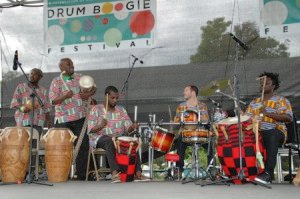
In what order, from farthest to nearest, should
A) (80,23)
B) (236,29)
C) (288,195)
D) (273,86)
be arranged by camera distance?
(80,23), (236,29), (273,86), (288,195)

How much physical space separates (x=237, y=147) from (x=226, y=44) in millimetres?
1865

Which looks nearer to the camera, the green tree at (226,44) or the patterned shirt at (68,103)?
the patterned shirt at (68,103)

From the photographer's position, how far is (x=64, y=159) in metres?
5.13

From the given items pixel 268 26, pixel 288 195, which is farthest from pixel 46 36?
pixel 288 195

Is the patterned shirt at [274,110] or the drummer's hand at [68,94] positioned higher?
the drummer's hand at [68,94]

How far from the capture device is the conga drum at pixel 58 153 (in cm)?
508

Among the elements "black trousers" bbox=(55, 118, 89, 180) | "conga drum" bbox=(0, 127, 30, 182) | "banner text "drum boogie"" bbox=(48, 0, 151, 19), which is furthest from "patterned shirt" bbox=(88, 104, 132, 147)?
"banner text "drum boogie"" bbox=(48, 0, 151, 19)

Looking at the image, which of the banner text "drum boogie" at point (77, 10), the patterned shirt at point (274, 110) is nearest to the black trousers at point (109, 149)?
the patterned shirt at point (274, 110)

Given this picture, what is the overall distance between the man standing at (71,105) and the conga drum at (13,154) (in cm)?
50

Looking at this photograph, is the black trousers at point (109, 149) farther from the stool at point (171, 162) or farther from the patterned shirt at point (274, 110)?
the patterned shirt at point (274, 110)

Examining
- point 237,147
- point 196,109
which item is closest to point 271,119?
point 237,147

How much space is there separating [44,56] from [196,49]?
6.50ft

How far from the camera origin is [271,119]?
4906 millimetres

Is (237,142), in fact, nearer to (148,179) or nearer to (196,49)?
(148,179)
